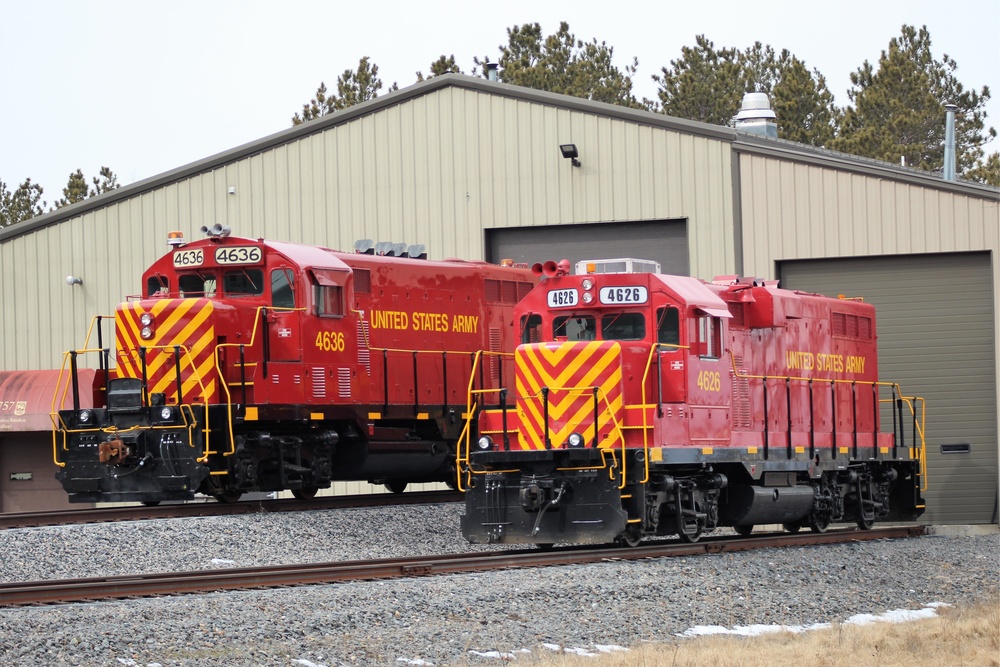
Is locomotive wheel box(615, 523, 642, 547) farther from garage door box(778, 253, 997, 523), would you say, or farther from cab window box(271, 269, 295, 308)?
garage door box(778, 253, 997, 523)

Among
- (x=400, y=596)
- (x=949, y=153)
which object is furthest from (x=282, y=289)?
(x=949, y=153)

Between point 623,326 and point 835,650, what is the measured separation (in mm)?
6377

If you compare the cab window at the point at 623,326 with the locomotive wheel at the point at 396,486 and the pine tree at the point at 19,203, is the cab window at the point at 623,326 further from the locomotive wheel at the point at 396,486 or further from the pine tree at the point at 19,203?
the pine tree at the point at 19,203

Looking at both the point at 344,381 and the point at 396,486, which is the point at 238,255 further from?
A: the point at 396,486

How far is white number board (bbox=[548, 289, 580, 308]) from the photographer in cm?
1628

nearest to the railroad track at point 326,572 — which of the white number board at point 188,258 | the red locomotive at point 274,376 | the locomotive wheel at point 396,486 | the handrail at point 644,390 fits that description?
the handrail at point 644,390

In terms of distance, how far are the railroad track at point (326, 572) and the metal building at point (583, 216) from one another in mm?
8427

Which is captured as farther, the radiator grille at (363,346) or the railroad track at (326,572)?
the radiator grille at (363,346)

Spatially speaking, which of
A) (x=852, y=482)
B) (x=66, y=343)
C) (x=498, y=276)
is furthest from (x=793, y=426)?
(x=66, y=343)

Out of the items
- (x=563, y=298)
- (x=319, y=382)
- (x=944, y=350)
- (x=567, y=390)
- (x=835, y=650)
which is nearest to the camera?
(x=835, y=650)

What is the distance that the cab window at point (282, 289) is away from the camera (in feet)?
63.3

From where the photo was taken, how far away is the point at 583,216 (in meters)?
26.0

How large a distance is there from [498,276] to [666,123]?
4.89 m

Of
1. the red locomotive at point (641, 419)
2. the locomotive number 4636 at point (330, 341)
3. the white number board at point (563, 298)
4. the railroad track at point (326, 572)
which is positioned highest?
the white number board at point (563, 298)
